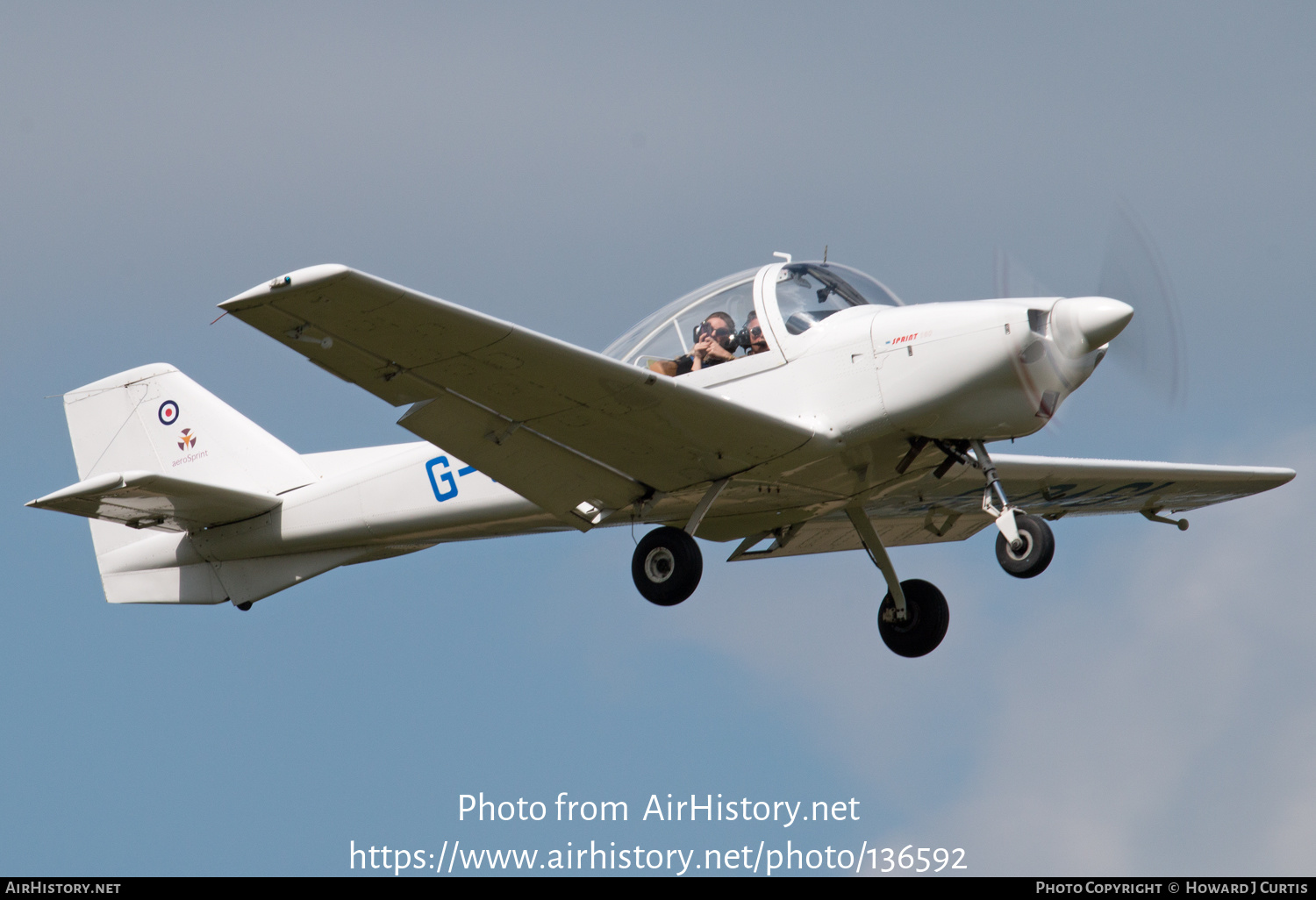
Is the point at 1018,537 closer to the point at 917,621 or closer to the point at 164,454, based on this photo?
the point at 917,621

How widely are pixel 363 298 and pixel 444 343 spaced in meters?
0.83

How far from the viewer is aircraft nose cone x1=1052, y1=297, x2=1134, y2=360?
10.1 metres

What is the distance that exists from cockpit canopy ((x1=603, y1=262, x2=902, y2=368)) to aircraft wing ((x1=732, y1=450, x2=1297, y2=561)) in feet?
6.77

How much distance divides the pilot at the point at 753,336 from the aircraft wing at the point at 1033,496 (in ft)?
7.19

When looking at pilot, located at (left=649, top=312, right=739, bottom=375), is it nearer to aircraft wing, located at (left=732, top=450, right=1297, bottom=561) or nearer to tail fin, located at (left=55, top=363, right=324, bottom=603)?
aircraft wing, located at (left=732, top=450, right=1297, bottom=561)

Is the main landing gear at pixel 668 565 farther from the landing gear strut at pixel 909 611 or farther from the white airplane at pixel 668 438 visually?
the landing gear strut at pixel 909 611

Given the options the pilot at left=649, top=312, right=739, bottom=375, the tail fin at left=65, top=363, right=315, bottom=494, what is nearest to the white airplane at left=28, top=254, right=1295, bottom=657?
the pilot at left=649, top=312, right=739, bottom=375

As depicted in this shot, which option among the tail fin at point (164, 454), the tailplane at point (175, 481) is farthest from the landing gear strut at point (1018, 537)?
the tail fin at point (164, 454)

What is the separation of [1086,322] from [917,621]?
3846 mm

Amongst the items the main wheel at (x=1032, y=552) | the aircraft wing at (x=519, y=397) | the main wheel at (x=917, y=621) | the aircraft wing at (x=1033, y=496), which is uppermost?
the aircraft wing at (x=519, y=397)

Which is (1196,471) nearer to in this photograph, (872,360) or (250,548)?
(872,360)

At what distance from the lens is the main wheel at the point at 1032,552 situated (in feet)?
36.1

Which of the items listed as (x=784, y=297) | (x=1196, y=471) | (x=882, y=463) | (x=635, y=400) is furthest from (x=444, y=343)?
(x=1196, y=471)

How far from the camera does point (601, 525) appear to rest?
484 inches
